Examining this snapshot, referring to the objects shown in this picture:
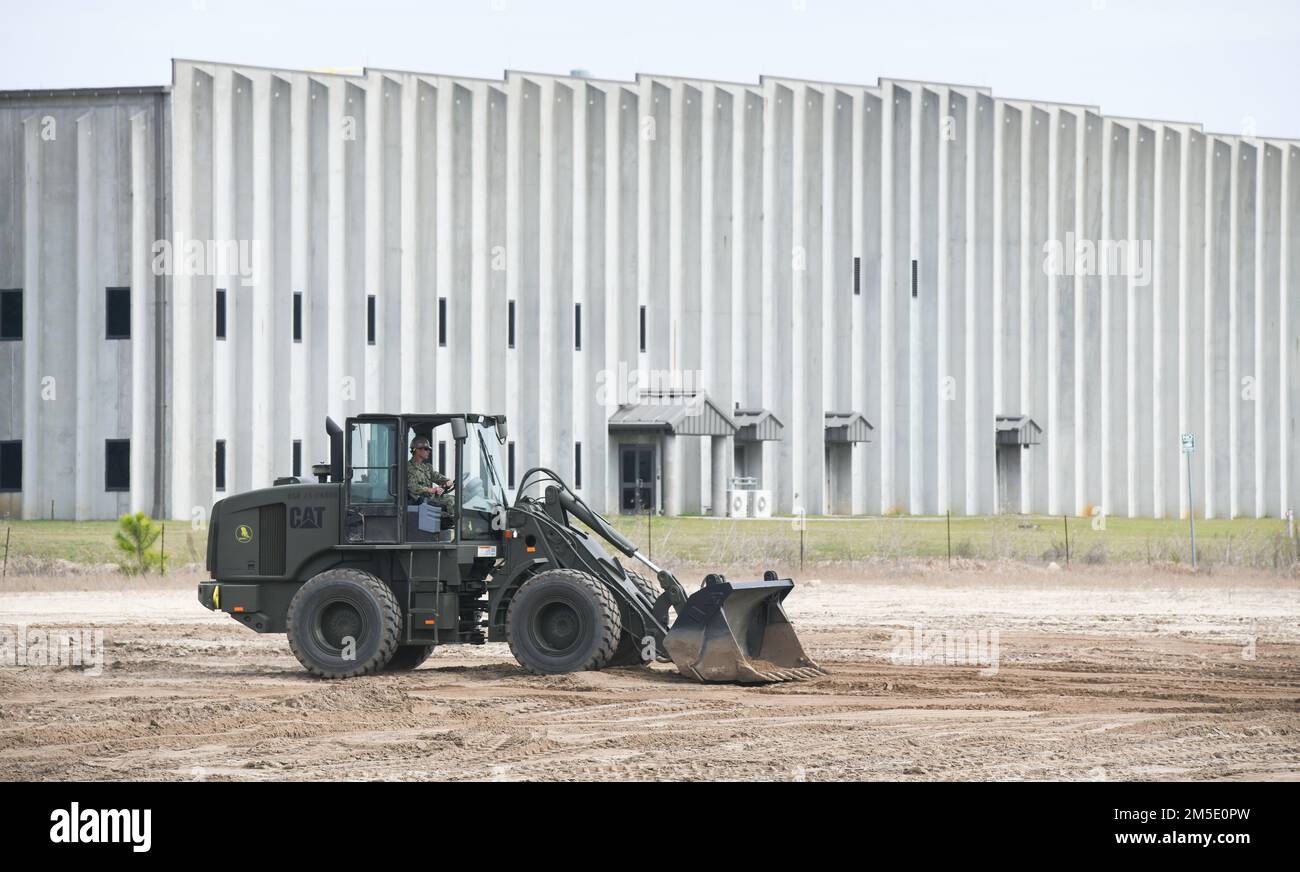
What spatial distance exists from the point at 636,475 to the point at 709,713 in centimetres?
3640

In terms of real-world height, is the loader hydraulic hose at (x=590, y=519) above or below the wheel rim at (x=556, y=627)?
above

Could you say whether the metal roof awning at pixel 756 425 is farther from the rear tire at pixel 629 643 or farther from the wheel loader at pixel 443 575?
the wheel loader at pixel 443 575

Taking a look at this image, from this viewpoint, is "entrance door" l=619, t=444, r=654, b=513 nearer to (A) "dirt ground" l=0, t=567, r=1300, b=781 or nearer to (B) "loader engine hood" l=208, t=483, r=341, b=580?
(A) "dirt ground" l=0, t=567, r=1300, b=781

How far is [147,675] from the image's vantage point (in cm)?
1758

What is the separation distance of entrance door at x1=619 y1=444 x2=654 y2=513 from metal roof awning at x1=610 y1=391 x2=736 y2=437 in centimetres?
72

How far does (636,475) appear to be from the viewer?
165ft

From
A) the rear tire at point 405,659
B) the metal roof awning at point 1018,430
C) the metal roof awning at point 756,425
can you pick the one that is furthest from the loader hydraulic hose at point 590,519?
the metal roof awning at point 1018,430

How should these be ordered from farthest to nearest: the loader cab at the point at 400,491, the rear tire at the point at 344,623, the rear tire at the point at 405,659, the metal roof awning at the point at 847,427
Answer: the metal roof awning at the point at 847,427 → the rear tire at the point at 405,659 → the loader cab at the point at 400,491 → the rear tire at the point at 344,623

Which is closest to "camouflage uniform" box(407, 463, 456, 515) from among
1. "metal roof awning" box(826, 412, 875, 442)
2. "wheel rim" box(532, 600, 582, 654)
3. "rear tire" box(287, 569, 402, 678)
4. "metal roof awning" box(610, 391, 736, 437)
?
"rear tire" box(287, 569, 402, 678)

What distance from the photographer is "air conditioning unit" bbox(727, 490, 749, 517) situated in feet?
165

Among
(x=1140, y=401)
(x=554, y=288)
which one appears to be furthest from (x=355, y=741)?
(x=1140, y=401)

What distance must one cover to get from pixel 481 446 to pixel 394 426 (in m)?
0.91

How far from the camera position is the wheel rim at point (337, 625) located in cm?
1639

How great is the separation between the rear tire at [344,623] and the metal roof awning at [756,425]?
112ft
